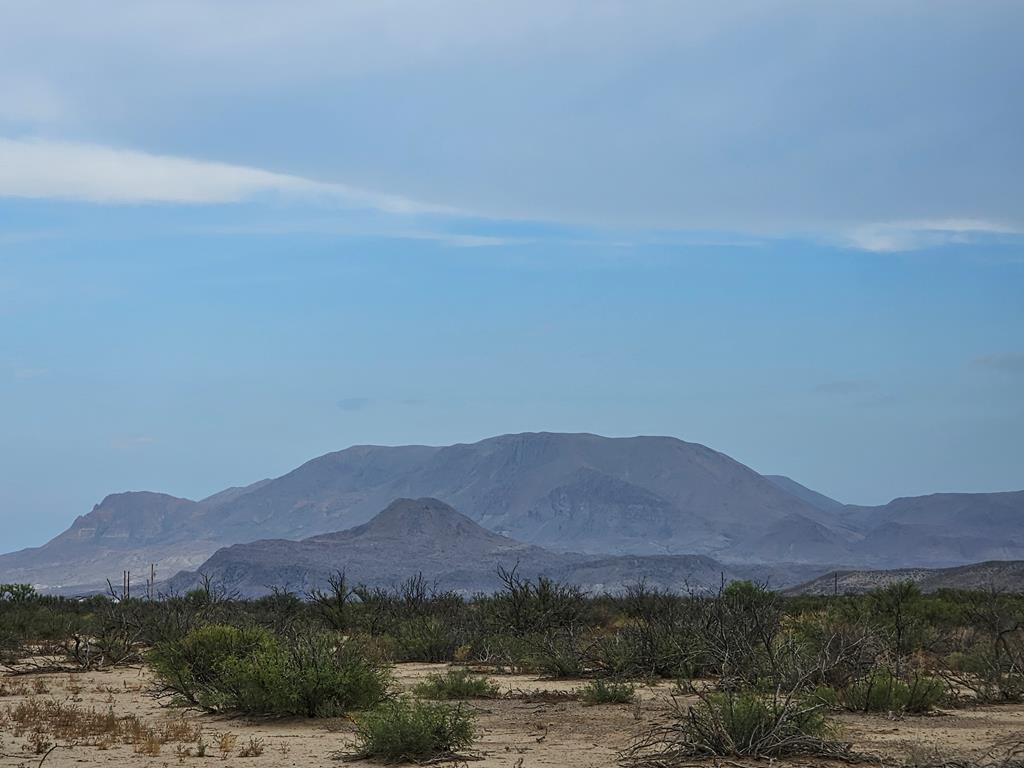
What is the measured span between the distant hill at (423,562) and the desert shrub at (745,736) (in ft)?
409

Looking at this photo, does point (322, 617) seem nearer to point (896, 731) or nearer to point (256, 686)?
point (256, 686)

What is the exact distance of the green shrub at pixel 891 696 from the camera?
16.0m

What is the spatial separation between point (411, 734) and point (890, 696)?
22.0ft

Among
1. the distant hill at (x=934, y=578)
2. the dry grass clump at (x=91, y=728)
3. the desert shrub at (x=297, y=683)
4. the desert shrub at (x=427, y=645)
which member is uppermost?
the desert shrub at (x=297, y=683)

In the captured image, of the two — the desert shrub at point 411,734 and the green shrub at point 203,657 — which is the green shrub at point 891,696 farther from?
the green shrub at point 203,657

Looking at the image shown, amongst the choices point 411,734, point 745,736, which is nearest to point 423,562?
point 411,734

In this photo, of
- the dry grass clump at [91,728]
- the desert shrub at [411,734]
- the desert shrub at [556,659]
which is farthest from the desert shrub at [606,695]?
the dry grass clump at [91,728]

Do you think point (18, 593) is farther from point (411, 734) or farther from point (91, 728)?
point (411, 734)

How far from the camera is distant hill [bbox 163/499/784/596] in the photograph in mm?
150250

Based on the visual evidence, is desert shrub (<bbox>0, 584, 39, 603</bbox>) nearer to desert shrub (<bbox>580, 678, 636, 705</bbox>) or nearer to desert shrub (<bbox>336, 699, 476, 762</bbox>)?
desert shrub (<bbox>580, 678, 636, 705</bbox>)

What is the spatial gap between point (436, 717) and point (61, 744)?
183 inches

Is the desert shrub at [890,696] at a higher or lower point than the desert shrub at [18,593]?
lower

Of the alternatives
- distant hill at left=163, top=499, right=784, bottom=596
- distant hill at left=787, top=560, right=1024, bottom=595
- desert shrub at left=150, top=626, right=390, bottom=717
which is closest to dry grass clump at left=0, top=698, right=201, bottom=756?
desert shrub at left=150, top=626, right=390, bottom=717

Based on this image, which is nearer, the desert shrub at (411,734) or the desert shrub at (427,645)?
the desert shrub at (411,734)
